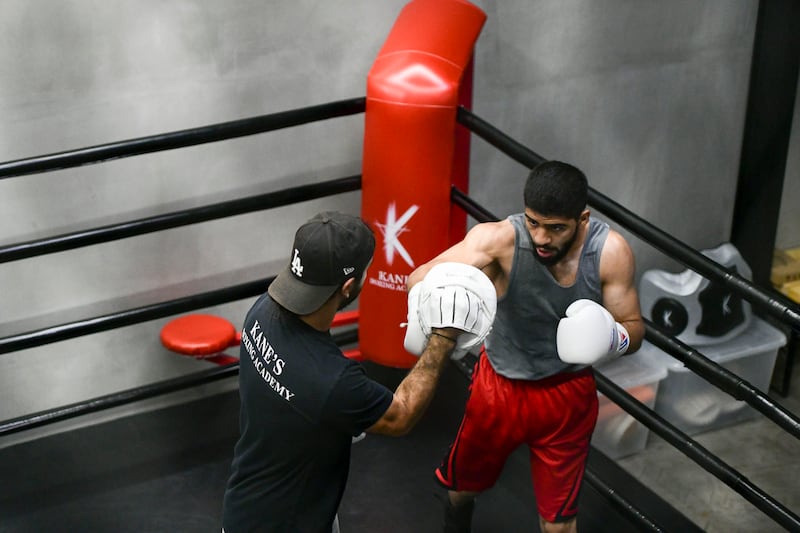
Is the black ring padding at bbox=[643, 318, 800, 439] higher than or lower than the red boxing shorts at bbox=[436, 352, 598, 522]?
higher

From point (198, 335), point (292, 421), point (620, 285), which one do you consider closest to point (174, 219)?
point (198, 335)

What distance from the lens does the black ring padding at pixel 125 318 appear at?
277cm

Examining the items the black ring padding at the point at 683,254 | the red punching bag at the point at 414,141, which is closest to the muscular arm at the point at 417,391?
the black ring padding at the point at 683,254

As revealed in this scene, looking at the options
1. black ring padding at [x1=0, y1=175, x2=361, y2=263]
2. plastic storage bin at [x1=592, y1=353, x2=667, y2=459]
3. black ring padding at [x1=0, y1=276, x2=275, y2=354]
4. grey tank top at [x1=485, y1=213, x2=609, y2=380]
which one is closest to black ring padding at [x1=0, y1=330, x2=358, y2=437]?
black ring padding at [x1=0, y1=276, x2=275, y2=354]

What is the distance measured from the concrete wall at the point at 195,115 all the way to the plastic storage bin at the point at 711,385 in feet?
3.36

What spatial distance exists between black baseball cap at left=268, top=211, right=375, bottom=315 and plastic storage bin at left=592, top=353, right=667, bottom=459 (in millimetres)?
2243

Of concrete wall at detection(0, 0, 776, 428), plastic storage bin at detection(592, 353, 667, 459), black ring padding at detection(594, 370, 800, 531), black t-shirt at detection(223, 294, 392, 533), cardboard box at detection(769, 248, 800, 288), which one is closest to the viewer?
black t-shirt at detection(223, 294, 392, 533)

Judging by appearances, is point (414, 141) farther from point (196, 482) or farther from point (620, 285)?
point (196, 482)

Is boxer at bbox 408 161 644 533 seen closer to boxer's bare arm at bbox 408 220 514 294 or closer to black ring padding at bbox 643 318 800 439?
boxer's bare arm at bbox 408 220 514 294

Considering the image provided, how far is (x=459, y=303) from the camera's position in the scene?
197cm

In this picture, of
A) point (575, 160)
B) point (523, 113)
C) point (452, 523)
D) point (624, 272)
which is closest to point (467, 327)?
point (624, 272)

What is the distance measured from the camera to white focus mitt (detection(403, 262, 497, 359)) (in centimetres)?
198

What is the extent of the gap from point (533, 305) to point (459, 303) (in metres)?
0.34

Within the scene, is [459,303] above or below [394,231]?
above
